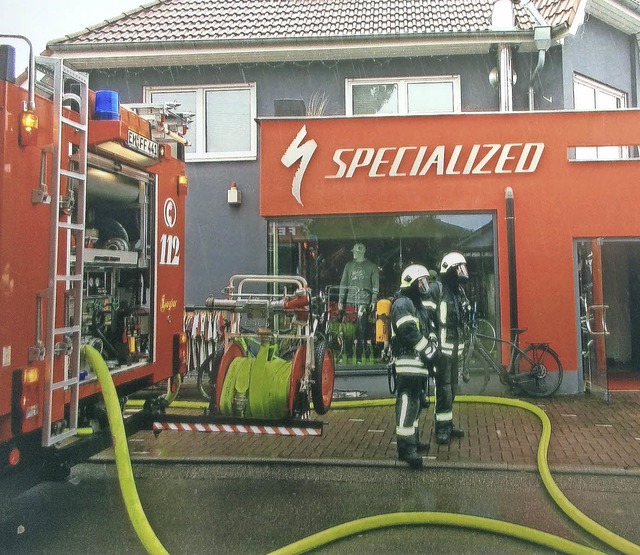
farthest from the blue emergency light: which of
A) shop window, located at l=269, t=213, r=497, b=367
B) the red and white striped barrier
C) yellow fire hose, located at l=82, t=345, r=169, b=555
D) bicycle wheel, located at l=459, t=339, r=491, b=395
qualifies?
bicycle wheel, located at l=459, t=339, r=491, b=395

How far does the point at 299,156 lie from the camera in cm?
1021

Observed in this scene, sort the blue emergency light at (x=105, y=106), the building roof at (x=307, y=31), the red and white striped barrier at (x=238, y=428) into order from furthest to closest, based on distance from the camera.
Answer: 1. the building roof at (x=307, y=31)
2. the red and white striped barrier at (x=238, y=428)
3. the blue emergency light at (x=105, y=106)

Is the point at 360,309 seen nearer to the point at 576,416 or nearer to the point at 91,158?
the point at 576,416

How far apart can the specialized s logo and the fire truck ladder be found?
224 inches

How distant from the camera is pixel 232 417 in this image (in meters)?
5.46

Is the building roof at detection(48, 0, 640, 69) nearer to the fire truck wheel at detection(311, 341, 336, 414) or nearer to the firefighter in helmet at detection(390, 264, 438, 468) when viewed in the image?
the firefighter in helmet at detection(390, 264, 438, 468)

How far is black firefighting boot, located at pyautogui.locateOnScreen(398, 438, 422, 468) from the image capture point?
19.9 feet

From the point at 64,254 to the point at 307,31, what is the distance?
9.15 meters

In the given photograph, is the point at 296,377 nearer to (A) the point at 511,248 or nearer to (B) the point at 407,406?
(B) the point at 407,406

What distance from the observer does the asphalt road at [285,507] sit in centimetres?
443

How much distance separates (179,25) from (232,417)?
9758 mm

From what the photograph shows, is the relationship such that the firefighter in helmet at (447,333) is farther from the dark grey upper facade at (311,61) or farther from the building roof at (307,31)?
the building roof at (307,31)

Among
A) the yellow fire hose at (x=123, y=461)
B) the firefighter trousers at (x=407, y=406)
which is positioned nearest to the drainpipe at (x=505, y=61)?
the firefighter trousers at (x=407, y=406)

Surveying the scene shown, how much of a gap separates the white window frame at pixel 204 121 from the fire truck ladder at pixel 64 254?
748 centimetres
